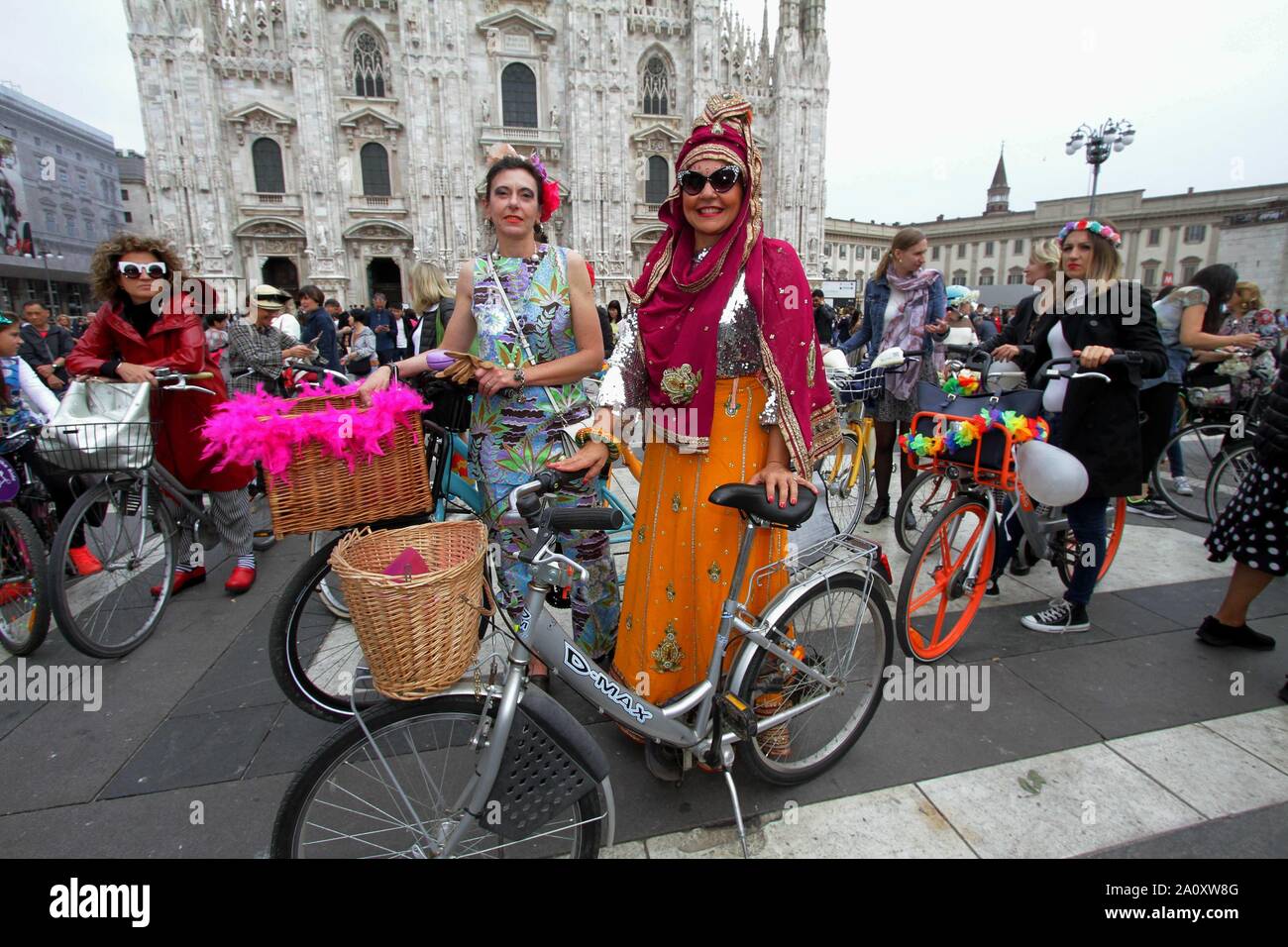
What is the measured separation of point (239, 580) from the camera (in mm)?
4125

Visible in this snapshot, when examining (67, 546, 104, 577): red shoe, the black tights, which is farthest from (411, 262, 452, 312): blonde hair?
the black tights

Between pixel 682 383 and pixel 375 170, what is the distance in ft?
107

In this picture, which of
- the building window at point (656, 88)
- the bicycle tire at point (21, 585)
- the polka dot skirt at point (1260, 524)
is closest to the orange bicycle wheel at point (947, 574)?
the polka dot skirt at point (1260, 524)

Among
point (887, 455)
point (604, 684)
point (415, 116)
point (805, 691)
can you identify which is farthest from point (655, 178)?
point (604, 684)

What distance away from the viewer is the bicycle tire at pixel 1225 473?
5.20 metres

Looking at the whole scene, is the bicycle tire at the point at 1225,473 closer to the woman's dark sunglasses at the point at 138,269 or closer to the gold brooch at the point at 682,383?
the gold brooch at the point at 682,383

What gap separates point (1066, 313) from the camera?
3.50 metres

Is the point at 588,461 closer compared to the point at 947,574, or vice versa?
the point at 588,461

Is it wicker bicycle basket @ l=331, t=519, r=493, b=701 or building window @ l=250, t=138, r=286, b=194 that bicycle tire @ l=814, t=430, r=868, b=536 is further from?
building window @ l=250, t=138, r=286, b=194

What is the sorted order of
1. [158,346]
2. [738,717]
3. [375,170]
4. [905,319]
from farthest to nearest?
[375,170] < [905,319] < [158,346] < [738,717]

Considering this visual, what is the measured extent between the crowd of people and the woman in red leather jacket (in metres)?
0.01

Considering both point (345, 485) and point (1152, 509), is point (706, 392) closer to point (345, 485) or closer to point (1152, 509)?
point (345, 485)

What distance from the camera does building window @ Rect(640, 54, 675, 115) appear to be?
3192 cm
